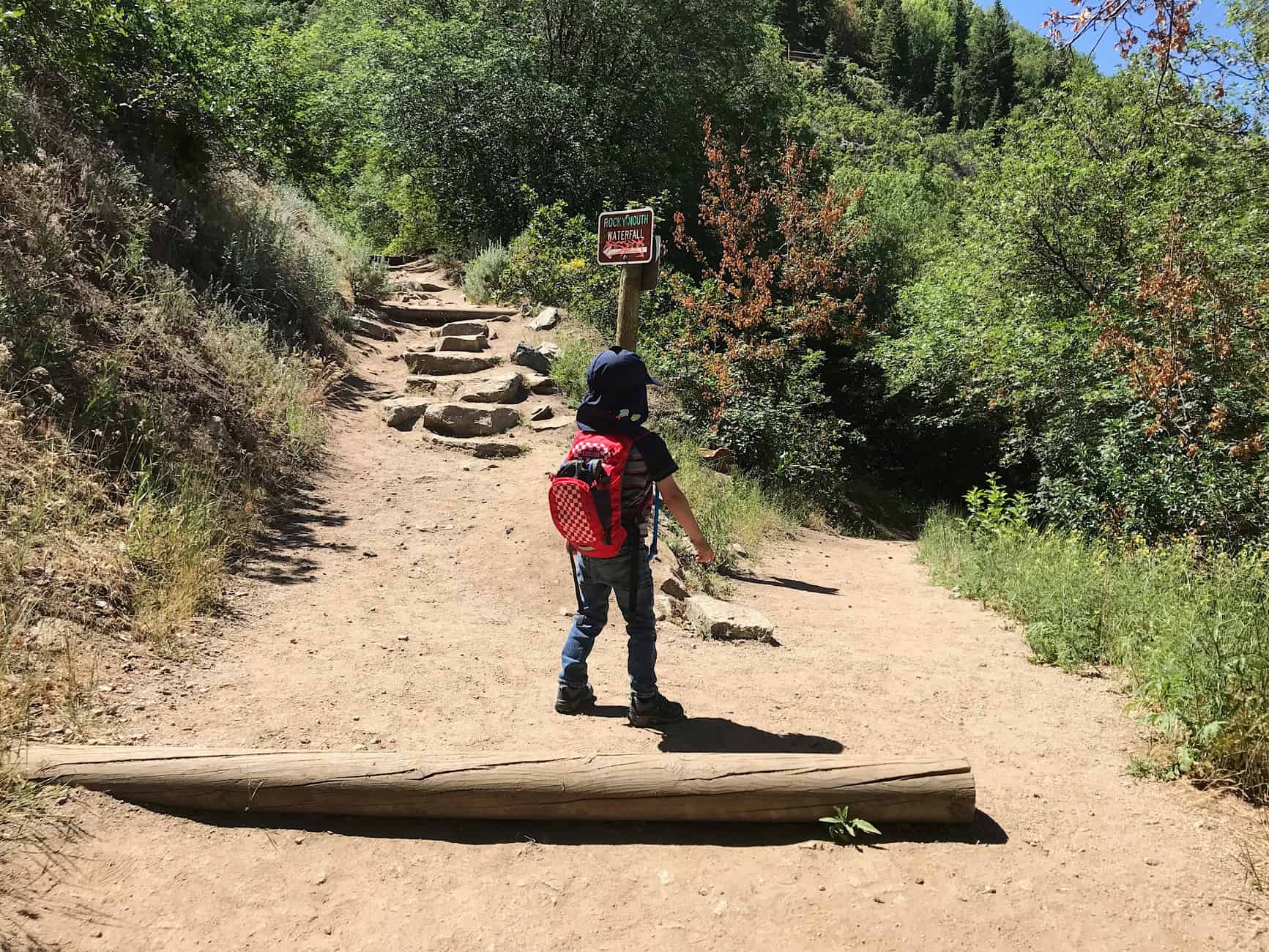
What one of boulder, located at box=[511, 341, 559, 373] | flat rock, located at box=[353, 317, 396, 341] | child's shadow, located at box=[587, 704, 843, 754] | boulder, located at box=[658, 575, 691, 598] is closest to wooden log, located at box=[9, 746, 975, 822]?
child's shadow, located at box=[587, 704, 843, 754]

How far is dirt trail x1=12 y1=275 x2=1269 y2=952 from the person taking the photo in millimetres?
2602

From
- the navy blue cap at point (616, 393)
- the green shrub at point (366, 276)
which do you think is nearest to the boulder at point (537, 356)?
the green shrub at point (366, 276)

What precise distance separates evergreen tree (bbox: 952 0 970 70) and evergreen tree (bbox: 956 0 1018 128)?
2304 mm

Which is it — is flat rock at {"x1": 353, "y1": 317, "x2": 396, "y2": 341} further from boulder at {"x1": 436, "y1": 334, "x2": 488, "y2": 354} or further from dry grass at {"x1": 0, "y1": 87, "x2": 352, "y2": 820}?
dry grass at {"x1": 0, "y1": 87, "x2": 352, "y2": 820}

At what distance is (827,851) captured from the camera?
3012 millimetres

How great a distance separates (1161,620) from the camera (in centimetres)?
504

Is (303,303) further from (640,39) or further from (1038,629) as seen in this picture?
(640,39)

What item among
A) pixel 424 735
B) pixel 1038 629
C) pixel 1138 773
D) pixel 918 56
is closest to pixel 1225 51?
pixel 1038 629

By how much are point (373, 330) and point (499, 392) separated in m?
3.45

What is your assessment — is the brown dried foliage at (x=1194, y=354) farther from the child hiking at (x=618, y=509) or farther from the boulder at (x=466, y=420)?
the boulder at (x=466, y=420)

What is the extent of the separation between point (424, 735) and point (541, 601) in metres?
2.37

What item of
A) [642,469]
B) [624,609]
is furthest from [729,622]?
[642,469]

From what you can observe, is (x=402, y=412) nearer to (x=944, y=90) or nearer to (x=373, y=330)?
(x=373, y=330)

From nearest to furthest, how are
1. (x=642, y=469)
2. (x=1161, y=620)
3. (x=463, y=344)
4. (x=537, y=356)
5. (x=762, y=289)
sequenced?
(x=642, y=469), (x=1161, y=620), (x=537, y=356), (x=463, y=344), (x=762, y=289)
